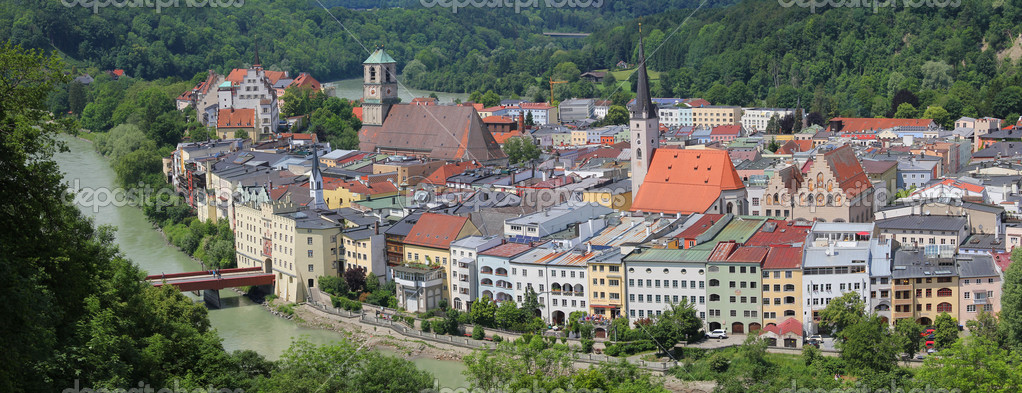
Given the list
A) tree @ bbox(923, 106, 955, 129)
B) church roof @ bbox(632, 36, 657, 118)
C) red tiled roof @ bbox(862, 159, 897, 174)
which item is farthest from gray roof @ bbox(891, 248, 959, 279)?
tree @ bbox(923, 106, 955, 129)

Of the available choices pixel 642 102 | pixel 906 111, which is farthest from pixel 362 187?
pixel 906 111

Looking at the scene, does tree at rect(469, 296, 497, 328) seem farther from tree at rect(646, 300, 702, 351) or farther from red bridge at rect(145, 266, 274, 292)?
red bridge at rect(145, 266, 274, 292)

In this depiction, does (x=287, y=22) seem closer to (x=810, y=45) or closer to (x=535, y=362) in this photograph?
(x=810, y=45)

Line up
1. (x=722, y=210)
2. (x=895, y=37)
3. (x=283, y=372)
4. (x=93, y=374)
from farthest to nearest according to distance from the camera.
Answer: (x=895, y=37), (x=722, y=210), (x=283, y=372), (x=93, y=374)

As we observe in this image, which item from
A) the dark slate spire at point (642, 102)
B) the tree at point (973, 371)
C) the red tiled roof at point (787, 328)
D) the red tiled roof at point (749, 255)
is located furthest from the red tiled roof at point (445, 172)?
the tree at point (973, 371)

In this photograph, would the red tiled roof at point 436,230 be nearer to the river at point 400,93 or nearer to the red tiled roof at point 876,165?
the red tiled roof at point 876,165

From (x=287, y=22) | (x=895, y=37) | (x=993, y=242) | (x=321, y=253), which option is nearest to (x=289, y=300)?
(x=321, y=253)

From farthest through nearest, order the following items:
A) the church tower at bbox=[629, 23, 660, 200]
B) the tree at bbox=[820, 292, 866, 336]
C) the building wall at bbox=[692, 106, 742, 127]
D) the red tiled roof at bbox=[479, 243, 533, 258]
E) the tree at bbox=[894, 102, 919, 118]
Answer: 1. the building wall at bbox=[692, 106, 742, 127]
2. the tree at bbox=[894, 102, 919, 118]
3. the church tower at bbox=[629, 23, 660, 200]
4. the red tiled roof at bbox=[479, 243, 533, 258]
5. the tree at bbox=[820, 292, 866, 336]
